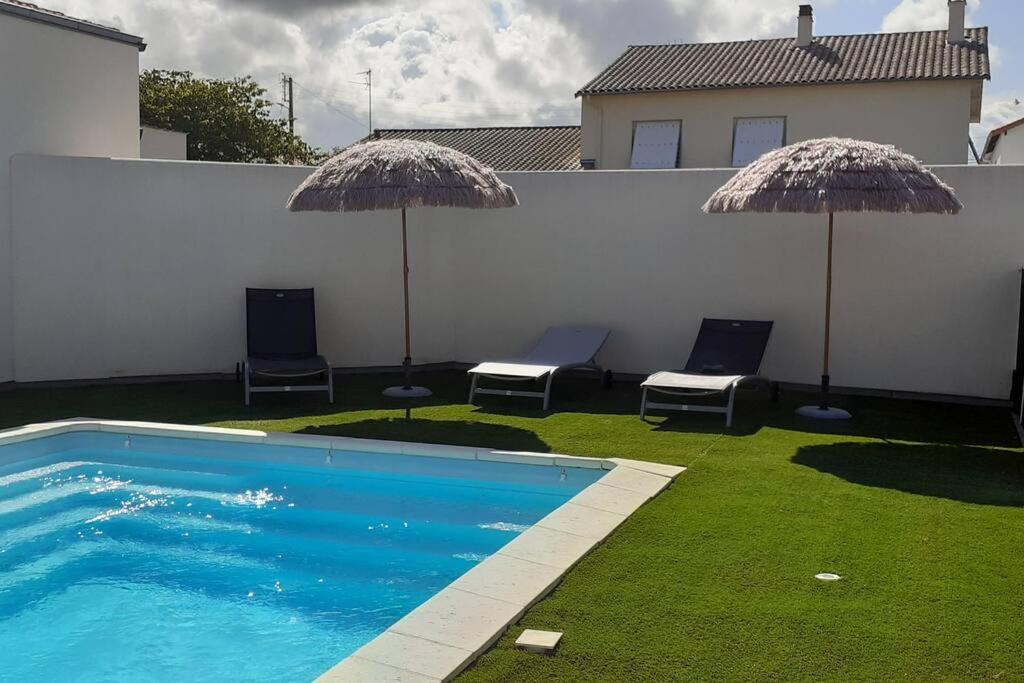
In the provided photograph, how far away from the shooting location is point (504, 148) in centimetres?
3647

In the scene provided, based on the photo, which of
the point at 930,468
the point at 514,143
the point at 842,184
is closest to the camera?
the point at 930,468

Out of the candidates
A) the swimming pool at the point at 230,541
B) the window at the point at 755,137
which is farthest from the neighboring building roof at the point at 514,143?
the swimming pool at the point at 230,541

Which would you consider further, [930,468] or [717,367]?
[717,367]

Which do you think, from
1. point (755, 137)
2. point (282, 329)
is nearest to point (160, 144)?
point (282, 329)

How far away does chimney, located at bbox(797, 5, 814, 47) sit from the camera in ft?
97.7

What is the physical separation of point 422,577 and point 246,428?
12.4 ft

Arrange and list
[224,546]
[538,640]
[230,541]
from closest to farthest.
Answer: [538,640] < [224,546] < [230,541]

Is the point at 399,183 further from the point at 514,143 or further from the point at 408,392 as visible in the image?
the point at 514,143

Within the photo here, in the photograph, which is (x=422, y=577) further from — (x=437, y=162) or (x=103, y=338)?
(x=103, y=338)

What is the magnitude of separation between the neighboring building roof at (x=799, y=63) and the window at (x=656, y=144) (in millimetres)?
1028

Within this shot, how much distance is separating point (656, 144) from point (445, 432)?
67.8 ft

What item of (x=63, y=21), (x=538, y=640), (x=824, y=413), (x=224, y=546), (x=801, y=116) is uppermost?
(x=801, y=116)

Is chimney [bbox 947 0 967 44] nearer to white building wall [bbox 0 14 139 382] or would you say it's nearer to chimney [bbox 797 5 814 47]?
chimney [bbox 797 5 814 47]

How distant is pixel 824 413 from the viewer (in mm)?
9781
